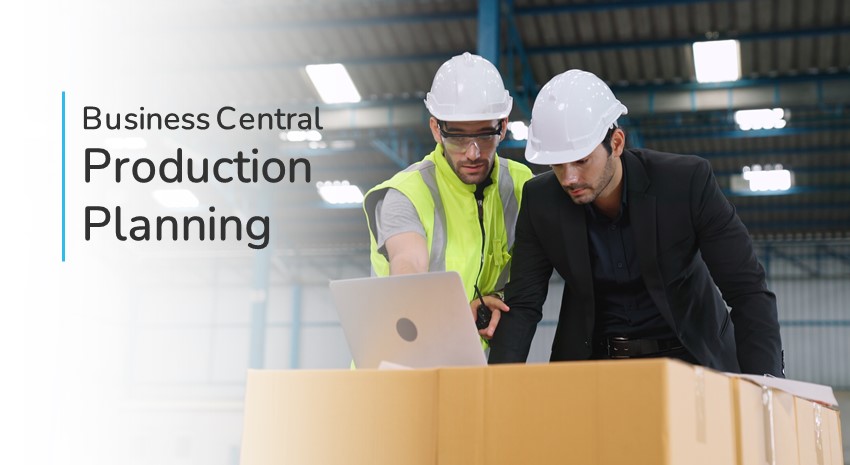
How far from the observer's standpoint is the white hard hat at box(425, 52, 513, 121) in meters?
2.97

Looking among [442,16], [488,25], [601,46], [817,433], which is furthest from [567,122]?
[601,46]

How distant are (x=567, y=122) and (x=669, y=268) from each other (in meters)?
0.59

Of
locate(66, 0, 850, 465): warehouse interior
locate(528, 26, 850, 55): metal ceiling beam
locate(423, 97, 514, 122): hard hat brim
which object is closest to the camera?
locate(423, 97, 514, 122): hard hat brim

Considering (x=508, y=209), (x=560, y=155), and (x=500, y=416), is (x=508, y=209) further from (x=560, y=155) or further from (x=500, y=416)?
(x=500, y=416)

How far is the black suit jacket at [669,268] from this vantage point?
8.61 feet

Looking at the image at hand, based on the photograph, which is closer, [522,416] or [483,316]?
[522,416]

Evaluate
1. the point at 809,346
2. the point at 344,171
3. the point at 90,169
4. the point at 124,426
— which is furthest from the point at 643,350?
the point at 809,346

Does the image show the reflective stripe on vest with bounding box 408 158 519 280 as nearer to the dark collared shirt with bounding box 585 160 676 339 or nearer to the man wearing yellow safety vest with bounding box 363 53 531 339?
the man wearing yellow safety vest with bounding box 363 53 531 339

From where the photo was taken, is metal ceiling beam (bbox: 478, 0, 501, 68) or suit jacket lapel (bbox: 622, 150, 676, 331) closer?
suit jacket lapel (bbox: 622, 150, 676, 331)

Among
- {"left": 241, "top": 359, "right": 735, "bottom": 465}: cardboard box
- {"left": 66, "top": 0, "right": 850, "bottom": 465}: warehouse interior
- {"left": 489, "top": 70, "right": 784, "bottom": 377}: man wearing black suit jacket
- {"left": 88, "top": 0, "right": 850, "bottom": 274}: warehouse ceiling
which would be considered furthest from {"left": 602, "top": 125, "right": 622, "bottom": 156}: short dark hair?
{"left": 88, "top": 0, "right": 850, "bottom": 274}: warehouse ceiling

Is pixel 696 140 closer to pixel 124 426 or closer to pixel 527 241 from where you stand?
pixel 124 426

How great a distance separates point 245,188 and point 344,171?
6.61 ft

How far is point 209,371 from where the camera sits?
76.6ft

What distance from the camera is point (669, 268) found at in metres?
2.72
